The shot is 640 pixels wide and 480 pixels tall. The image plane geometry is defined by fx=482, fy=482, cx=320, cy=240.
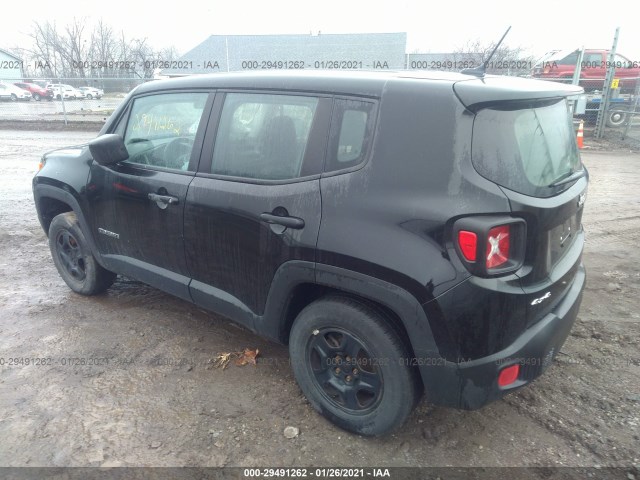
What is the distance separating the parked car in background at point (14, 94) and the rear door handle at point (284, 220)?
24.1 m

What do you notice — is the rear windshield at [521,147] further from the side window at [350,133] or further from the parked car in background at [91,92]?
the parked car in background at [91,92]

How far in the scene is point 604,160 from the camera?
1085 centimetres

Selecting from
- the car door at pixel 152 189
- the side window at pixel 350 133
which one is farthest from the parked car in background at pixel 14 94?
the side window at pixel 350 133

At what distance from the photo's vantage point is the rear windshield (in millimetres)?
2068

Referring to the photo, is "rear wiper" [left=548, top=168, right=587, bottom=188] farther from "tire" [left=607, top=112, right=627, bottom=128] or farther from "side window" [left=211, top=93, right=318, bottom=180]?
"tire" [left=607, top=112, right=627, bottom=128]

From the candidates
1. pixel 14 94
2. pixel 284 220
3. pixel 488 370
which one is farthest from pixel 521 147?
pixel 14 94

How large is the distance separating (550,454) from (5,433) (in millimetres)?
2867

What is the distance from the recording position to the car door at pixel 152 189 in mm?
3086

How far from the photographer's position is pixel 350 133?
2373 mm

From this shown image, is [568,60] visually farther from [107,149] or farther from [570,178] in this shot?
[107,149]

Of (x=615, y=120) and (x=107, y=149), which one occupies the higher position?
(x=107, y=149)

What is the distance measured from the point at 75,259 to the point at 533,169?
12.2ft

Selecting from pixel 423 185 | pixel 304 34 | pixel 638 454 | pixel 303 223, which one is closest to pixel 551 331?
pixel 638 454

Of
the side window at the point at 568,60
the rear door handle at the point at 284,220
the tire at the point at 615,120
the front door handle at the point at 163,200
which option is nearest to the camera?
the rear door handle at the point at 284,220
